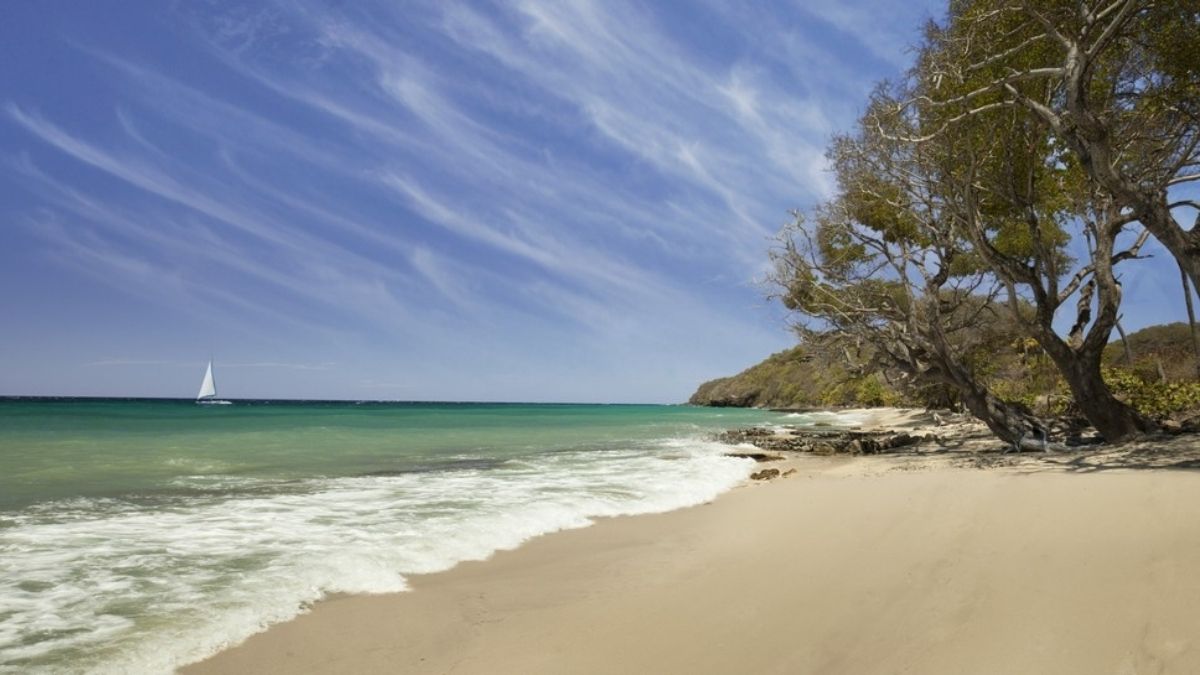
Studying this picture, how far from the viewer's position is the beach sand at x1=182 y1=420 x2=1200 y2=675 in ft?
11.3

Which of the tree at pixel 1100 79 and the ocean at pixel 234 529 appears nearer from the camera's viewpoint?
the ocean at pixel 234 529

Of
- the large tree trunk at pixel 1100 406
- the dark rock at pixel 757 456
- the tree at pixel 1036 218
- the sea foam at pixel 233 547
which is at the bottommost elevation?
the sea foam at pixel 233 547

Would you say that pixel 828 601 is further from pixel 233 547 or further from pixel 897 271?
pixel 897 271

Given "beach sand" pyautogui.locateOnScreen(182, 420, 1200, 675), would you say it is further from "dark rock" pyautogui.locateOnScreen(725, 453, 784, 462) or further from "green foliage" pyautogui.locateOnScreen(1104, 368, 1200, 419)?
"green foliage" pyautogui.locateOnScreen(1104, 368, 1200, 419)

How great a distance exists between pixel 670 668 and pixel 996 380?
39.5 metres

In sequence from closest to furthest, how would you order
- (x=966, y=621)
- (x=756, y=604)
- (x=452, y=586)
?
(x=966, y=621)
(x=756, y=604)
(x=452, y=586)

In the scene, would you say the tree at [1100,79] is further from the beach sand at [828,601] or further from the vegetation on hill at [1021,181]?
the beach sand at [828,601]

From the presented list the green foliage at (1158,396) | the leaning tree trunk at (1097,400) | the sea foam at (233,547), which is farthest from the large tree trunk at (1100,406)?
the sea foam at (233,547)

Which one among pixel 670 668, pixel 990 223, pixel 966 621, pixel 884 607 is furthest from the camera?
pixel 990 223

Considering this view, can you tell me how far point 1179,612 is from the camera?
11.5 ft

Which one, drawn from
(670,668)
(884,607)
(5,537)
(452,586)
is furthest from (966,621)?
(5,537)

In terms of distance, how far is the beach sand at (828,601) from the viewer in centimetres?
344

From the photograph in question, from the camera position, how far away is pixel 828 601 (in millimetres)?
4289

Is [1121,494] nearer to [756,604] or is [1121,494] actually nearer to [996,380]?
[756,604]
